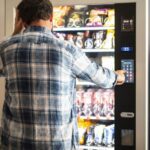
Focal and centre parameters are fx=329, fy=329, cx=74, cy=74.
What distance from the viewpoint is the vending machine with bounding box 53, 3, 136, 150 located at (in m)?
1.89

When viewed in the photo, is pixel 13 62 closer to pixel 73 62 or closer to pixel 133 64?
pixel 73 62

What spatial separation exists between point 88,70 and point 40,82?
0.23 m

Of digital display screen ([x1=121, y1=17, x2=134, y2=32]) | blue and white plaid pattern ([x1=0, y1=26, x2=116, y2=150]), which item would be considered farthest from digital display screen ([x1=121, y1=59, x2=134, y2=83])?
blue and white plaid pattern ([x1=0, y1=26, x2=116, y2=150])

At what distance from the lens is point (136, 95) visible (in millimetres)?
1873

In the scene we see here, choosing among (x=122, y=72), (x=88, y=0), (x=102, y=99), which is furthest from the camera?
(x=102, y=99)

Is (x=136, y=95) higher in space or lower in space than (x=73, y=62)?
lower

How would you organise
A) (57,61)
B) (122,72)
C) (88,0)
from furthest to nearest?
(88,0) → (122,72) → (57,61)

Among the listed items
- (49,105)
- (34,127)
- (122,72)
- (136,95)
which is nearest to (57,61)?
(49,105)

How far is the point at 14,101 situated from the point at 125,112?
0.70m

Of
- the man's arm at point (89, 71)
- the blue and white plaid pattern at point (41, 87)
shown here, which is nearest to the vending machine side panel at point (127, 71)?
the man's arm at point (89, 71)

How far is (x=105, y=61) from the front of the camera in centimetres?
206

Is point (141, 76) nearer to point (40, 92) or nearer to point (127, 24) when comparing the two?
point (127, 24)

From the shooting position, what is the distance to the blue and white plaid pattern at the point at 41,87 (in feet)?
4.78

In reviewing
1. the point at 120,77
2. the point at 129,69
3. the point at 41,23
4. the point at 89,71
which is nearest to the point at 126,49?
the point at 129,69
